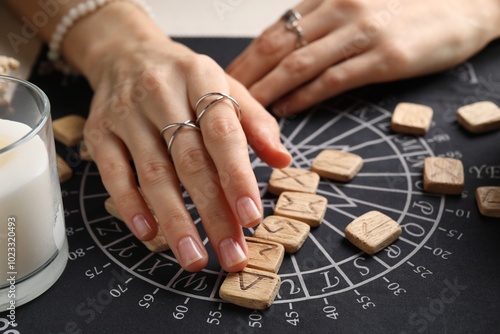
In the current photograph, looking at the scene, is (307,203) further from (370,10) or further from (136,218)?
(370,10)

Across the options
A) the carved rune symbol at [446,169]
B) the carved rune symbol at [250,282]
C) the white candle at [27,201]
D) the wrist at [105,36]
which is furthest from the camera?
the wrist at [105,36]

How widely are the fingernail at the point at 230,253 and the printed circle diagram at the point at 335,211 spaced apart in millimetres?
41

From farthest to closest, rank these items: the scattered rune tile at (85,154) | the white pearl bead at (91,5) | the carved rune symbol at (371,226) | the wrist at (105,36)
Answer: the white pearl bead at (91,5) → the wrist at (105,36) → the scattered rune tile at (85,154) → the carved rune symbol at (371,226)

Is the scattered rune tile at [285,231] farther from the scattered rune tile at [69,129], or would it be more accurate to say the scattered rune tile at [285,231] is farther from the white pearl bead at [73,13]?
the white pearl bead at [73,13]

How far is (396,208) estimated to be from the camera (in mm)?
1108

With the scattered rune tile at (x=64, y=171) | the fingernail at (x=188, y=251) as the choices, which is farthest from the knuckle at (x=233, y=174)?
the scattered rune tile at (x=64, y=171)

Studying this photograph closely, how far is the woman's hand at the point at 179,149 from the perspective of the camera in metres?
0.97

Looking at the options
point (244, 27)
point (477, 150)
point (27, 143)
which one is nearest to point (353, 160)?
point (477, 150)

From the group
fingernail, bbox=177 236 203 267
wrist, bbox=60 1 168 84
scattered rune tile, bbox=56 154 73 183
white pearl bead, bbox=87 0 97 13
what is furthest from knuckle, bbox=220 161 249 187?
white pearl bead, bbox=87 0 97 13

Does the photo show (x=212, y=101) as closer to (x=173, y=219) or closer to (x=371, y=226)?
(x=173, y=219)

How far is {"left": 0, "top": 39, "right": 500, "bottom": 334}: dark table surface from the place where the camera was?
0.89 meters

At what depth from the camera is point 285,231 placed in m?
1.04

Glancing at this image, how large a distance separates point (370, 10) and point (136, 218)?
2.51ft

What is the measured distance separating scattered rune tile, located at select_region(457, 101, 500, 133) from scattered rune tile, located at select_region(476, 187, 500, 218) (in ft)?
0.68
